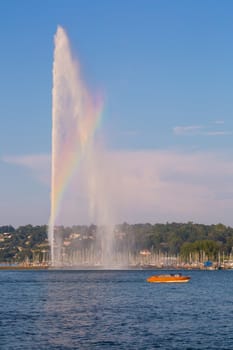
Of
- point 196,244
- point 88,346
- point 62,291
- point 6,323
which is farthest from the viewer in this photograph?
point 196,244

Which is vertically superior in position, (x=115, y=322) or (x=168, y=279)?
(x=168, y=279)

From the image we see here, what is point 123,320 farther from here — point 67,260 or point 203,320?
point 67,260

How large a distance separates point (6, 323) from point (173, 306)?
53.8 feet

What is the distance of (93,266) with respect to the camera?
172750 millimetres

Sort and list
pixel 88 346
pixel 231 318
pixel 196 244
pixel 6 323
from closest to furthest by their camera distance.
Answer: pixel 88 346 → pixel 6 323 → pixel 231 318 → pixel 196 244

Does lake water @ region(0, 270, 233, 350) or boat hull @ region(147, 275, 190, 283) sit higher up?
boat hull @ region(147, 275, 190, 283)

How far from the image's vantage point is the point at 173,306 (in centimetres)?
5425

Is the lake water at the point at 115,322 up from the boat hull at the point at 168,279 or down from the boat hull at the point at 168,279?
down

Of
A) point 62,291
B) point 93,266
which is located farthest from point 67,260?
point 62,291

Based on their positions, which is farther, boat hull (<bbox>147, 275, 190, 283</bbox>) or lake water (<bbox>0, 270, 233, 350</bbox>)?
boat hull (<bbox>147, 275, 190, 283</bbox>)

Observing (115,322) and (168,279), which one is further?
(168,279)

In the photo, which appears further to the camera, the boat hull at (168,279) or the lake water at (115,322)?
the boat hull at (168,279)

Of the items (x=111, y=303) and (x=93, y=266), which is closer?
(x=111, y=303)

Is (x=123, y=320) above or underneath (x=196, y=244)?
underneath
